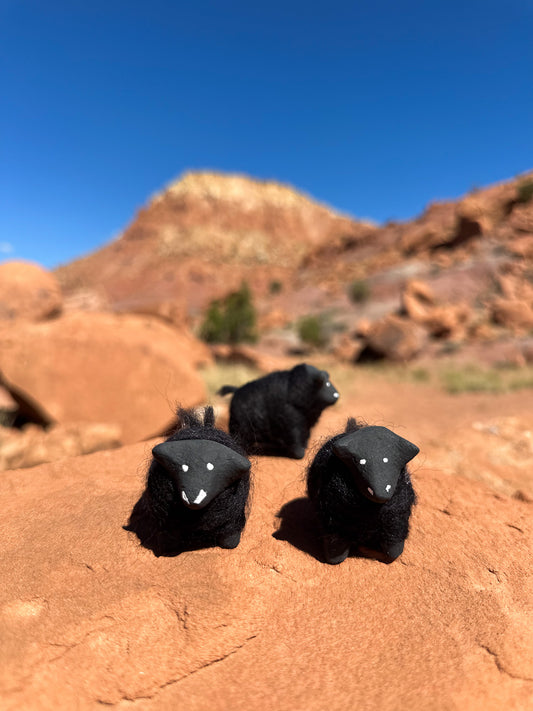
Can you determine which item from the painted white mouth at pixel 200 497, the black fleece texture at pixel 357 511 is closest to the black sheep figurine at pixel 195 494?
the painted white mouth at pixel 200 497

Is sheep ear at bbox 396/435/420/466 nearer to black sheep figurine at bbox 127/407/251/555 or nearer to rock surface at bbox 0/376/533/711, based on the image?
rock surface at bbox 0/376/533/711

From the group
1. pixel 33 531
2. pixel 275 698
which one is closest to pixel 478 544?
pixel 275 698

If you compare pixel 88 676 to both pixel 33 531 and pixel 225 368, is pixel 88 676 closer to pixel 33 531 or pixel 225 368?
pixel 33 531

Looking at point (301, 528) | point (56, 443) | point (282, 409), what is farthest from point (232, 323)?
point (301, 528)

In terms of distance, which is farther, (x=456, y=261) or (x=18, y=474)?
(x=456, y=261)

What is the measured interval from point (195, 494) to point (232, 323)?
17.6 meters

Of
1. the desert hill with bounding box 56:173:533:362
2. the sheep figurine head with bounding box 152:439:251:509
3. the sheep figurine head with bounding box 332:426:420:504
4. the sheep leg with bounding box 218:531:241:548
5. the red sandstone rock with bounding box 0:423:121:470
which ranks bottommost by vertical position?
the red sandstone rock with bounding box 0:423:121:470

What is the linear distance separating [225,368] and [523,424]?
304 inches

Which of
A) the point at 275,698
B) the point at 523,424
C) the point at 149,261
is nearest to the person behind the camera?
the point at 275,698

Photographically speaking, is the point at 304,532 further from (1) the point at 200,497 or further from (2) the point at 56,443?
(2) the point at 56,443

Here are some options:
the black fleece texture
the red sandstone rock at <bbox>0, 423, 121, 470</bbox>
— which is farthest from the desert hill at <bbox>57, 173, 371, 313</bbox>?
the black fleece texture

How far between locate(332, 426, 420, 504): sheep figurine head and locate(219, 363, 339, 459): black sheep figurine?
1565 mm

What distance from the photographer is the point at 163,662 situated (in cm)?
207

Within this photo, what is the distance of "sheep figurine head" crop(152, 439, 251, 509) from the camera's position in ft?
8.66
